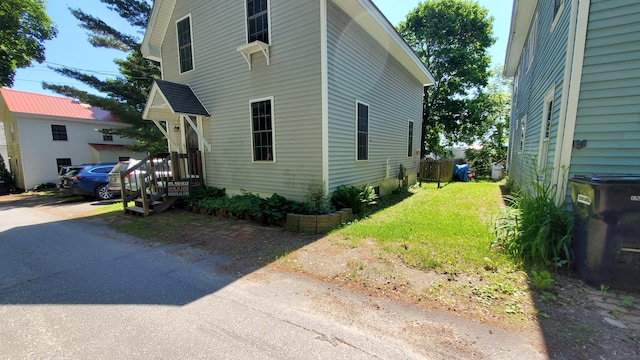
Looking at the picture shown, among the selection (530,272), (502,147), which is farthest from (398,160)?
(502,147)

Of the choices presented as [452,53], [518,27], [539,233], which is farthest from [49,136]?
[452,53]

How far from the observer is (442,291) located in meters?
2.95

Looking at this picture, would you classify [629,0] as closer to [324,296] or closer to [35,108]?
[324,296]

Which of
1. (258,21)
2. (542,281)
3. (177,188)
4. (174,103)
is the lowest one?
(542,281)

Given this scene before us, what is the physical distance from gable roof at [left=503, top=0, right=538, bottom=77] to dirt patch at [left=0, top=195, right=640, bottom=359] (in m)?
8.50

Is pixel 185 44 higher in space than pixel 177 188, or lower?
higher

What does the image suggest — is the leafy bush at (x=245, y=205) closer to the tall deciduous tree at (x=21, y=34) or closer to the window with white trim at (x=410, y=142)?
the window with white trim at (x=410, y=142)

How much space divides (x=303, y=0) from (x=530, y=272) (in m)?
6.59

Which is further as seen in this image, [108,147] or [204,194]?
[108,147]

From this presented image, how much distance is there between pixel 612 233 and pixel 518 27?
9433 mm

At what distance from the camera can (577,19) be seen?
3668 millimetres

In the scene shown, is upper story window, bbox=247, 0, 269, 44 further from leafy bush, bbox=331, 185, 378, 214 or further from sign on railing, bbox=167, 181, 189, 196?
sign on railing, bbox=167, 181, 189, 196

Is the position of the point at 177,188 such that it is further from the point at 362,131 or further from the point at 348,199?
the point at 362,131

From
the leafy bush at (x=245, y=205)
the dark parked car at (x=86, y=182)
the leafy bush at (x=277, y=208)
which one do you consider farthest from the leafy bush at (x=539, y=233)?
the dark parked car at (x=86, y=182)
